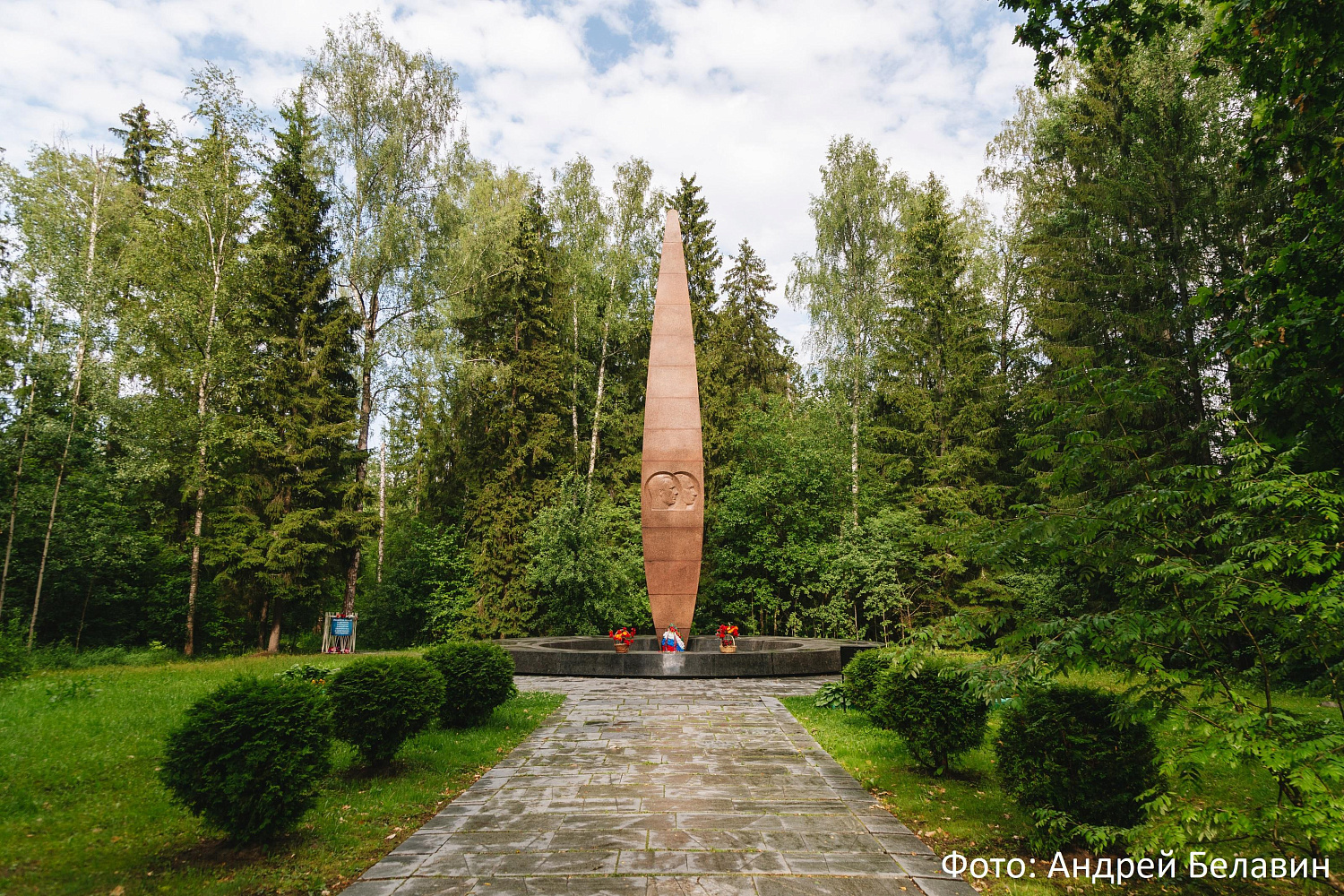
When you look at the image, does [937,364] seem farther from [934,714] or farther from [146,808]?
[146,808]

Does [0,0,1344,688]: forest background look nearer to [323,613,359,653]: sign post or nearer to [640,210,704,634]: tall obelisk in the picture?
[323,613,359,653]: sign post

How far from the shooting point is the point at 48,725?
653 centimetres

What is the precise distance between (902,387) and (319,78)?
65.6ft

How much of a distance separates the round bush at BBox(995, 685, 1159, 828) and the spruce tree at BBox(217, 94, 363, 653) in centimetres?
1749

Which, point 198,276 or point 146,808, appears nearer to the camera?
point 146,808

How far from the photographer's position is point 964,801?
5461 mm

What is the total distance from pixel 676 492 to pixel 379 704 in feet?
30.9

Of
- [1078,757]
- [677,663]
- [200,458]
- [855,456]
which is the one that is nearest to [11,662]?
[200,458]

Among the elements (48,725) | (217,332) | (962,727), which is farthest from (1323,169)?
(217,332)

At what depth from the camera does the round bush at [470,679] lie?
25.8 feet

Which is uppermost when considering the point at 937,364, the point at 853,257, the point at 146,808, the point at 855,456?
the point at 853,257

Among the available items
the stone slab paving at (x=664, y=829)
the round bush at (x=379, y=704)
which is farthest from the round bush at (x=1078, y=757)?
the round bush at (x=379, y=704)

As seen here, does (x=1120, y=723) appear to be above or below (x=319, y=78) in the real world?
below

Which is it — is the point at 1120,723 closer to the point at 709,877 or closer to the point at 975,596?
the point at 709,877
